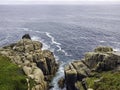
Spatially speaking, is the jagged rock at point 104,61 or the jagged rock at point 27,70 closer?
the jagged rock at point 104,61

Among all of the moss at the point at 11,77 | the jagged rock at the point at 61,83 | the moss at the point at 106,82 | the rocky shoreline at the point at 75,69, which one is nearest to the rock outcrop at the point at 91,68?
the rocky shoreline at the point at 75,69

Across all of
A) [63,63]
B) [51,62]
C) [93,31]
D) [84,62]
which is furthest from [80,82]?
[93,31]

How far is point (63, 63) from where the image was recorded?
121312 mm

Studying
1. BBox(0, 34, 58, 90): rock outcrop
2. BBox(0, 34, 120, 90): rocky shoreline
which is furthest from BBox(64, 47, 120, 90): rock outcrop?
BBox(0, 34, 58, 90): rock outcrop

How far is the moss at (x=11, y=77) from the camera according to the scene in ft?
248

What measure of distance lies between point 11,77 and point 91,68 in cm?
2973

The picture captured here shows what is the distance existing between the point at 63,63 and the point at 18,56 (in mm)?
27115

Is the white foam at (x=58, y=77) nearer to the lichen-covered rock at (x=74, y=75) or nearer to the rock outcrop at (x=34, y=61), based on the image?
the rock outcrop at (x=34, y=61)

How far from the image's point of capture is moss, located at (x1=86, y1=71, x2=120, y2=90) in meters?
76.6

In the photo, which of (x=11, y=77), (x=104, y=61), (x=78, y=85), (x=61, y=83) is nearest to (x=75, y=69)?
(x=61, y=83)

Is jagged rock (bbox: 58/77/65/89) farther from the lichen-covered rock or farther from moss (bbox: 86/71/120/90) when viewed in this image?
moss (bbox: 86/71/120/90)

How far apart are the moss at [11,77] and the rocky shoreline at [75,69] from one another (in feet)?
6.74

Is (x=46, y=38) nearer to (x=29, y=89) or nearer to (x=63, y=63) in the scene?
(x=63, y=63)

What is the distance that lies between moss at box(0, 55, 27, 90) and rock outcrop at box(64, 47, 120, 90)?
1818 centimetres
